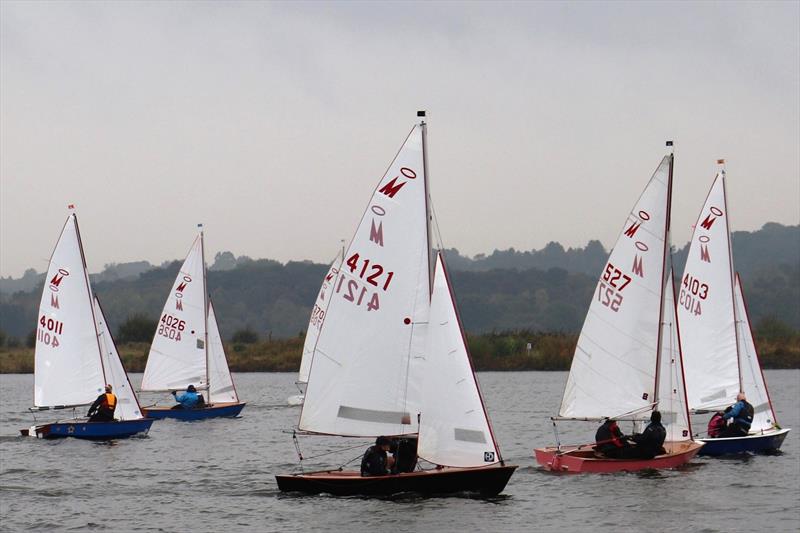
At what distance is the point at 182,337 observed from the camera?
1903 inches

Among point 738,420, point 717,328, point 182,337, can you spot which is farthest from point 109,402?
point 738,420

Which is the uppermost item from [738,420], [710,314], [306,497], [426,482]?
[710,314]

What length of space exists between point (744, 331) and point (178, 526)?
698 inches

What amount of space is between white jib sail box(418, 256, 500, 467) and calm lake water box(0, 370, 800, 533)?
3.22 feet

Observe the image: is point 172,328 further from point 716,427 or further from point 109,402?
point 716,427

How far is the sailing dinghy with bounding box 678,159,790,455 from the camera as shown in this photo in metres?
35.2

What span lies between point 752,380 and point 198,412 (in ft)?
69.1

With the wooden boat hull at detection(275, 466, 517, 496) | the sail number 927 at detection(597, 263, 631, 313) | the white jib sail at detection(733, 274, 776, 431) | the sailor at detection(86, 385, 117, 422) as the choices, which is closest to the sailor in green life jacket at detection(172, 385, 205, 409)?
the sailor at detection(86, 385, 117, 422)

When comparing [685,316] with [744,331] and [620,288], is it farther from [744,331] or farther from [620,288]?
[620,288]

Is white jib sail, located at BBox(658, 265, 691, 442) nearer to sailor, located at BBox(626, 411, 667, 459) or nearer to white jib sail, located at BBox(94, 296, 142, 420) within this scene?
sailor, located at BBox(626, 411, 667, 459)

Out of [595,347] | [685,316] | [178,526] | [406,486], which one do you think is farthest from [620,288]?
[178,526]

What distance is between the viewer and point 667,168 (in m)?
30.1

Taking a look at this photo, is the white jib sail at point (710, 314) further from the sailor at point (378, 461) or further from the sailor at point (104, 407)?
the sailor at point (104, 407)

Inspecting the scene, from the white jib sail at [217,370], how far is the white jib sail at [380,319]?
79.4 feet
